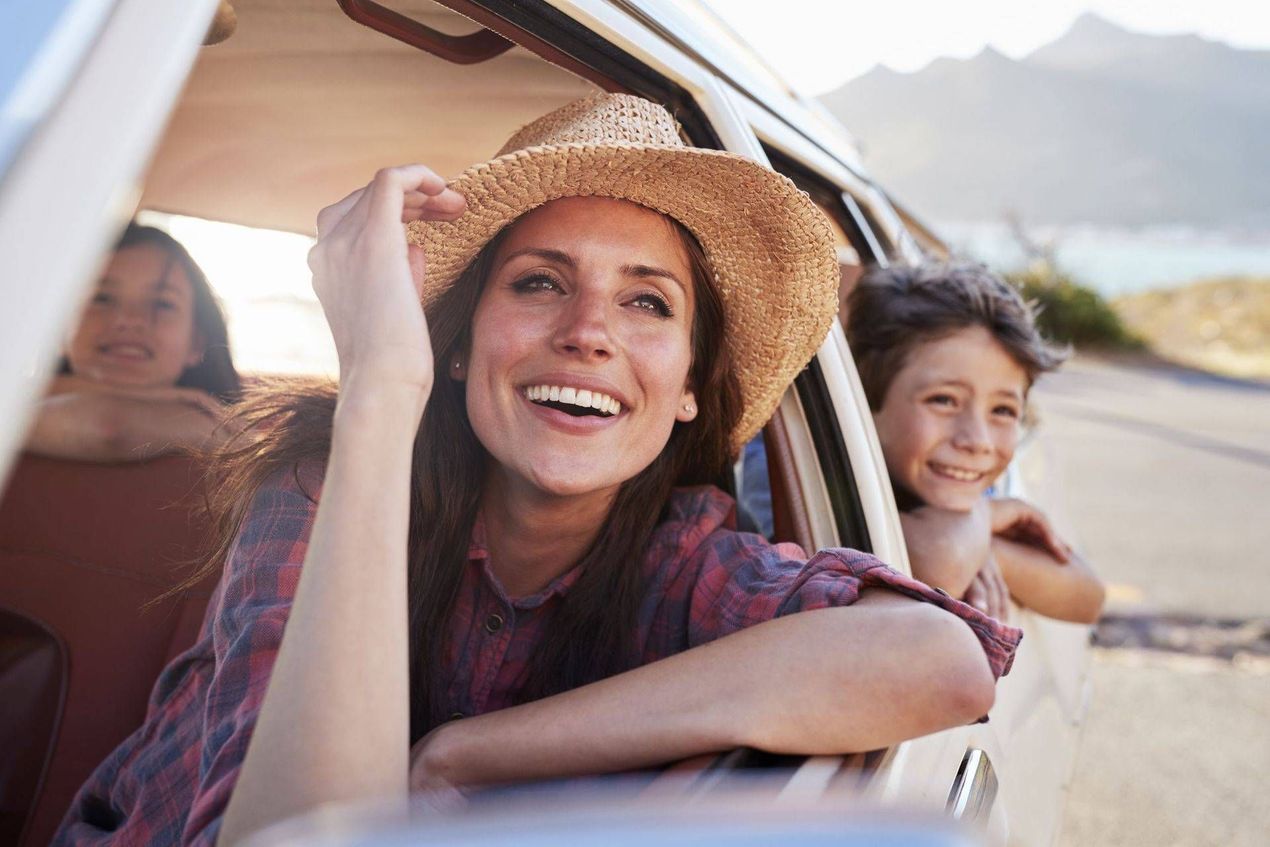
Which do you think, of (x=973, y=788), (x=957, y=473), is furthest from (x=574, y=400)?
(x=957, y=473)

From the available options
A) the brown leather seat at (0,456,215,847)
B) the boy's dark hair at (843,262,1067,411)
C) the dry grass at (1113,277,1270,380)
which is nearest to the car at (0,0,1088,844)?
the brown leather seat at (0,456,215,847)

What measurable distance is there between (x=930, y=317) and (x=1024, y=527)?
2.03ft

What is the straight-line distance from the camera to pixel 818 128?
8.89 ft

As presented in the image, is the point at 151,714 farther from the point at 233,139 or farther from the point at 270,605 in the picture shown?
the point at 233,139

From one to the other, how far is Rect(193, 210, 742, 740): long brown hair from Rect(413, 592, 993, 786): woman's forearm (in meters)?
0.40

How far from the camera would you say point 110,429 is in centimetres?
229

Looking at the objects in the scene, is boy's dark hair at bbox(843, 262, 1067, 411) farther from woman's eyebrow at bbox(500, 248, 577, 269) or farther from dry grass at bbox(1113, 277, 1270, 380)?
dry grass at bbox(1113, 277, 1270, 380)

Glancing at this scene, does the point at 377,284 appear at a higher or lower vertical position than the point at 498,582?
higher

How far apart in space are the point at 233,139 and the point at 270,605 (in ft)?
5.47

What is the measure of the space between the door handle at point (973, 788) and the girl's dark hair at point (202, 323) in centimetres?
194

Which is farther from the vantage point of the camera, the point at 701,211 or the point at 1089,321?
the point at 1089,321

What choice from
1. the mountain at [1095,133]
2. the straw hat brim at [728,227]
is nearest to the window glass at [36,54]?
the straw hat brim at [728,227]

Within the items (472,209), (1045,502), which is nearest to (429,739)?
(472,209)

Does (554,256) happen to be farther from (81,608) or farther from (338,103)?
(81,608)
